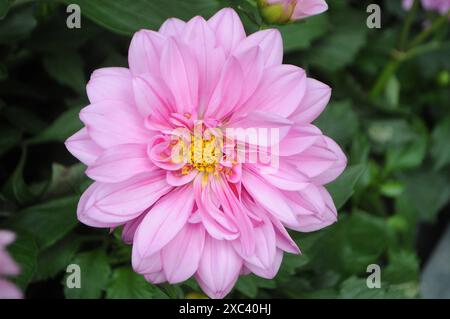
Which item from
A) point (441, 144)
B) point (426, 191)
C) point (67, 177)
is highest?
point (67, 177)

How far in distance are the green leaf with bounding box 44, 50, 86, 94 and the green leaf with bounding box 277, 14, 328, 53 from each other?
35cm

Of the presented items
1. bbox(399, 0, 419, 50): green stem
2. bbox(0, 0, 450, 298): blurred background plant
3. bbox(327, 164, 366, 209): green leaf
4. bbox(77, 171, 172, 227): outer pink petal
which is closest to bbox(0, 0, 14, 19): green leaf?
bbox(0, 0, 450, 298): blurred background plant

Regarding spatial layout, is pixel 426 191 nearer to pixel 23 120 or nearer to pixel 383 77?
pixel 383 77

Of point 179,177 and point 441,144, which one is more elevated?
point 179,177

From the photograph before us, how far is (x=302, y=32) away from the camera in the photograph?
1.08 metres

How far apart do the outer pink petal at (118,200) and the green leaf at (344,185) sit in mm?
265

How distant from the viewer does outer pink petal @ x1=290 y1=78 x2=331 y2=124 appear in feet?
2.27

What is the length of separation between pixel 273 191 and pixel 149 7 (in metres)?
0.32

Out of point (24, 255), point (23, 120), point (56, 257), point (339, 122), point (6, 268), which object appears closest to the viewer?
point (6, 268)

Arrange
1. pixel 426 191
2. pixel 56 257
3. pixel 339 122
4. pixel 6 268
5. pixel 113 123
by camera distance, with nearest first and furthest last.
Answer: pixel 6 268 → pixel 113 123 → pixel 56 257 → pixel 339 122 → pixel 426 191

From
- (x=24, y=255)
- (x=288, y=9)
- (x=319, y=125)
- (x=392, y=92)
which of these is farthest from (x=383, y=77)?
(x=24, y=255)

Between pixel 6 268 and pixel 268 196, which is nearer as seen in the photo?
pixel 6 268

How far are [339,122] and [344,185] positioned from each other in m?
0.31

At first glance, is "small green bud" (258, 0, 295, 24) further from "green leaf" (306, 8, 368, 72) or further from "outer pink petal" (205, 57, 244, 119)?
"green leaf" (306, 8, 368, 72)
